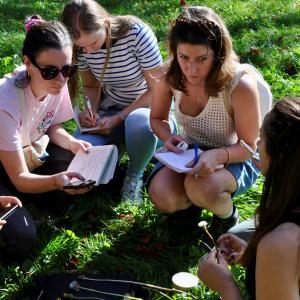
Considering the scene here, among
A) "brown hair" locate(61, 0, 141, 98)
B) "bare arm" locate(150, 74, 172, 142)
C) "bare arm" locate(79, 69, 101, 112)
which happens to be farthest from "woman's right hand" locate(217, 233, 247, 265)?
"bare arm" locate(79, 69, 101, 112)

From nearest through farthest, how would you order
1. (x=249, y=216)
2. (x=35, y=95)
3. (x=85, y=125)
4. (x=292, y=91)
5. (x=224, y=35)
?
(x=224, y=35), (x=35, y=95), (x=249, y=216), (x=85, y=125), (x=292, y=91)

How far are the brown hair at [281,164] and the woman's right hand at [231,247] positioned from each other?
1.30 ft

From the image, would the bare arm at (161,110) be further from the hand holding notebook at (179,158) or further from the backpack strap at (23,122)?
the backpack strap at (23,122)

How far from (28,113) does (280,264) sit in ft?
6.11

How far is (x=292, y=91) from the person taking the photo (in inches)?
179

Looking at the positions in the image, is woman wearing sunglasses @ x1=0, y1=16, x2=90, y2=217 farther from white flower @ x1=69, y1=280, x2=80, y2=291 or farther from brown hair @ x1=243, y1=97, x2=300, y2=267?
brown hair @ x1=243, y1=97, x2=300, y2=267

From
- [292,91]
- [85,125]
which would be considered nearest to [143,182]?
[85,125]

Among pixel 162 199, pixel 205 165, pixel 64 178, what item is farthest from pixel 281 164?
pixel 64 178

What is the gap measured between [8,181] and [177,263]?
105 cm

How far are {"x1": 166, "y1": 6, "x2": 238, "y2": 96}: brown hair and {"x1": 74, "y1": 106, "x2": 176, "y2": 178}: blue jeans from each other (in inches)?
24.1

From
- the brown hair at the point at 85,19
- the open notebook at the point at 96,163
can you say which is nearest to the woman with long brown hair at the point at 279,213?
the open notebook at the point at 96,163

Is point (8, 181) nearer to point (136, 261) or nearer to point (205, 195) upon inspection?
point (136, 261)

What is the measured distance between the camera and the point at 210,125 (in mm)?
3150

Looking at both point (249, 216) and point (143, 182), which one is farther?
point (143, 182)
